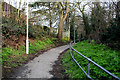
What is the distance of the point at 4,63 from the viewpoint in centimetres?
538

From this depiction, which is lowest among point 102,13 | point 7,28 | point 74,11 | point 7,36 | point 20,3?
point 7,36

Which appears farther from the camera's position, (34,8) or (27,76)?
(34,8)

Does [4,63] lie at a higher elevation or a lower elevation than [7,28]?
A: lower

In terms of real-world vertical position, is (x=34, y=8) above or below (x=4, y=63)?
above

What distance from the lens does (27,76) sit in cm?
457

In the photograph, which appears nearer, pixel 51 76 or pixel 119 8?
pixel 51 76

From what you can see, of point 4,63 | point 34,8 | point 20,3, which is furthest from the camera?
point 34,8

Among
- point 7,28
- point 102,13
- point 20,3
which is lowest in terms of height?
point 7,28

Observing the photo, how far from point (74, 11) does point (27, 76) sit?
65.0 feet

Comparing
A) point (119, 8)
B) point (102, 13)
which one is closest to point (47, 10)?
point (102, 13)

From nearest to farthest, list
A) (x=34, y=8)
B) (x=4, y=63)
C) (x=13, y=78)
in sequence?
(x=13, y=78) → (x=4, y=63) → (x=34, y=8)

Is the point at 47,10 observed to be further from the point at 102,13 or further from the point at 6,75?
the point at 6,75

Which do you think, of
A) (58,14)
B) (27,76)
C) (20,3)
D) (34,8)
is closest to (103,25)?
(27,76)

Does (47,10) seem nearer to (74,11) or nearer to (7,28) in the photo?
(74,11)
